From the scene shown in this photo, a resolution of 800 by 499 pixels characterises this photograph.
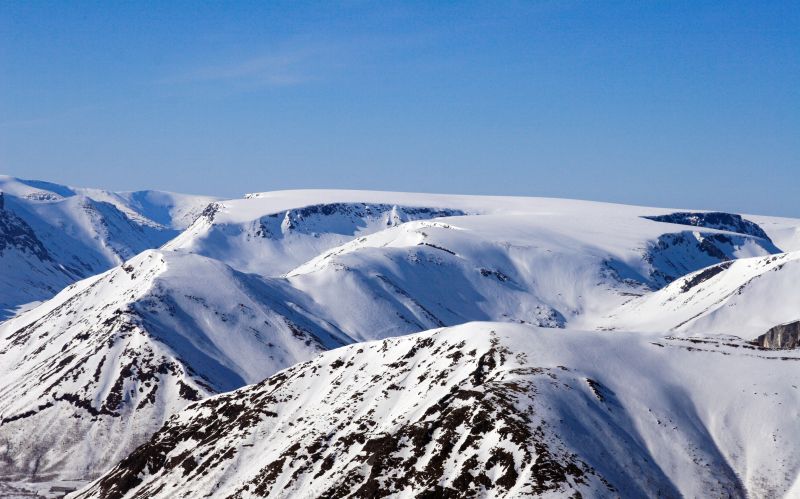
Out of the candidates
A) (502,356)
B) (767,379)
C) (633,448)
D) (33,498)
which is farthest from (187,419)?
(767,379)

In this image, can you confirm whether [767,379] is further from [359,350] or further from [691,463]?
[359,350]

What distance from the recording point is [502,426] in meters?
113

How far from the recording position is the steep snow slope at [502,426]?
11081 cm

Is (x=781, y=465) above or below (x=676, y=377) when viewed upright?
below

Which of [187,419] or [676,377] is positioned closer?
[676,377]

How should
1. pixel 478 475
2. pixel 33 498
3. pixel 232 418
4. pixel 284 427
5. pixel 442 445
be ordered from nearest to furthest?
1. pixel 478 475
2. pixel 442 445
3. pixel 284 427
4. pixel 232 418
5. pixel 33 498

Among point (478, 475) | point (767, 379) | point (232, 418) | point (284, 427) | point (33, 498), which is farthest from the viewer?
point (33, 498)

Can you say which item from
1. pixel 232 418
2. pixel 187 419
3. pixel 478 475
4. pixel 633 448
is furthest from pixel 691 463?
pixel 187 419

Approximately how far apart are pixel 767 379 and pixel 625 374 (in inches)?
810

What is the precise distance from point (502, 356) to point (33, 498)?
108 meters

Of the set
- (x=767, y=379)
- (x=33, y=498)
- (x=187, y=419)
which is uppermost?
(x=767, y=379)

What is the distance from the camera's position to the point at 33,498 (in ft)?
604

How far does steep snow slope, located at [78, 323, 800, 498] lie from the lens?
364ft

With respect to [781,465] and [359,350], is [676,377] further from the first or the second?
[359,350]
